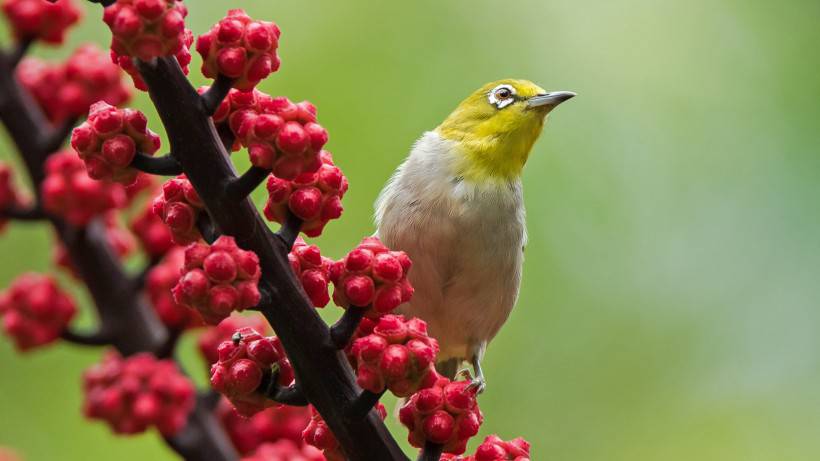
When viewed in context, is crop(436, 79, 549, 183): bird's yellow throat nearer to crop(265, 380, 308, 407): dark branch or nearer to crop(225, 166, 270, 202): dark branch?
crop(265, 380, 308, 407): dark branch

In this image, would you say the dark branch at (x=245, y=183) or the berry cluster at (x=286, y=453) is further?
the berry cluster at (x=286, y=453)

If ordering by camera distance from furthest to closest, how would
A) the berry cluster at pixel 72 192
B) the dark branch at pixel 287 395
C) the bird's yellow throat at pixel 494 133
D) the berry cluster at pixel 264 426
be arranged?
the bird's yellow throat at pixel 494 133
the berry cluster at pixel 264 426
the berry cluster at pixel 72 192
the dark branch at pixel 287 395

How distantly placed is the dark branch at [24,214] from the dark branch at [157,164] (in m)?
1.42

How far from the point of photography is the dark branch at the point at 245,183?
83.3 inches

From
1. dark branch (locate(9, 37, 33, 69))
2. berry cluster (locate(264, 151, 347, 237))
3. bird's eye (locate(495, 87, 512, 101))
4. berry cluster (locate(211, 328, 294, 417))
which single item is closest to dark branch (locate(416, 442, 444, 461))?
berry cluster (locate(211, 328, 294, 417))

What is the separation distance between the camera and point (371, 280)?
7.70 ft

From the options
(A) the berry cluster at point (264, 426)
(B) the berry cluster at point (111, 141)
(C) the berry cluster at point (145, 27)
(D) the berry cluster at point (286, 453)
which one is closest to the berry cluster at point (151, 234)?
(A) the berry cluster at point (264, 426)

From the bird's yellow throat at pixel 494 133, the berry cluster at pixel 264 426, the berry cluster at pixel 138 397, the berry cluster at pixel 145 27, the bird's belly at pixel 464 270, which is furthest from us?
the bird's yellow throat at pixel 494 133

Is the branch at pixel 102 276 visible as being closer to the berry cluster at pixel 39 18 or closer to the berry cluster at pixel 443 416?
the berry cluster at pixel 39 18

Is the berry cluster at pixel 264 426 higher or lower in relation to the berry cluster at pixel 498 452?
lower

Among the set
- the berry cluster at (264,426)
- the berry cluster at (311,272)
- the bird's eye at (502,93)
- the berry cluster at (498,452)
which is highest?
→ the berry cluster at (311,272)

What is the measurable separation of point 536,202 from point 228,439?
11.1 ft

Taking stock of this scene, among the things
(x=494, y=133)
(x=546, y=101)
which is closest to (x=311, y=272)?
(x=494, y=133)

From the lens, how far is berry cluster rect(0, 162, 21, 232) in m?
3.40
